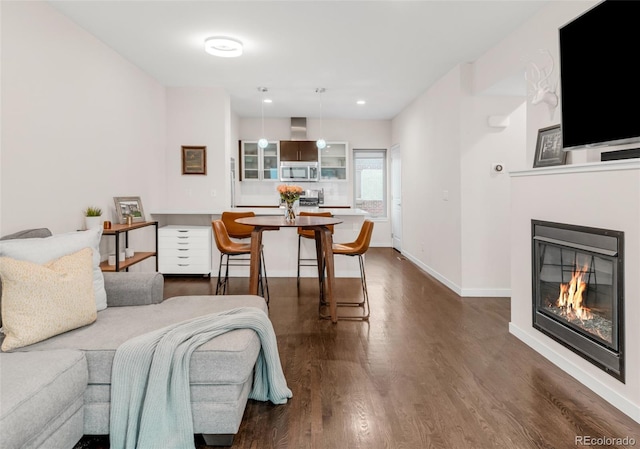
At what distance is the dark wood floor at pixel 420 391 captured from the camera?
188 centimetres

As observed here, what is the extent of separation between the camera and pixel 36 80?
9.87ft

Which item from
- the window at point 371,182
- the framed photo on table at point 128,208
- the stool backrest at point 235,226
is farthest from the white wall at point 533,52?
the window at point 371,182

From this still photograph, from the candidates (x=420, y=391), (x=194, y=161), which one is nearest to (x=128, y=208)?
(x=194, y=161)

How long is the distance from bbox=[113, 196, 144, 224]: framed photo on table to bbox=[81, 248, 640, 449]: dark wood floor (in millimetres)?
1986

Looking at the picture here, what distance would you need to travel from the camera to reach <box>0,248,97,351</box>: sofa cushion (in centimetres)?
179

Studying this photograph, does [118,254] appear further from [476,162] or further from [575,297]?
[476,162]

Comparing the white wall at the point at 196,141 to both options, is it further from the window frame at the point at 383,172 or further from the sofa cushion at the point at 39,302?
the sofa cushion at the point at 39,302

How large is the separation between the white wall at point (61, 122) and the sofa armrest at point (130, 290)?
101cm

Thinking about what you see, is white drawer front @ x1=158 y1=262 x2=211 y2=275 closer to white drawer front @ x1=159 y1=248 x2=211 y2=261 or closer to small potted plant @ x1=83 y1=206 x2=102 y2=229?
white drawer front @ x1=159 y1=248 x2=211 y2=261

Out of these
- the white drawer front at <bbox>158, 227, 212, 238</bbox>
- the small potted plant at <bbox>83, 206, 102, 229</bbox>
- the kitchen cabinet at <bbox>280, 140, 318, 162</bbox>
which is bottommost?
the white drawer front at <bbox>158, 227, 212, 238</bbox>

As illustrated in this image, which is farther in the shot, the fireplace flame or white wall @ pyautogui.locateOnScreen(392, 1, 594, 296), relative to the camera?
white wall @ pyautogui.locateOnScreen(392, 1, 594, 296)

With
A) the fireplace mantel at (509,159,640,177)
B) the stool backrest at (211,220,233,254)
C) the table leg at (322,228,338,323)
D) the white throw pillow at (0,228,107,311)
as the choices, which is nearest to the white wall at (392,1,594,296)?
the fireplace mantel at (509,159,640,177)

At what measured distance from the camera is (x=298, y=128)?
7.85m

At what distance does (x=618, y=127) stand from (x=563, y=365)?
153 centimetres
